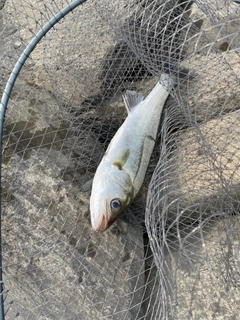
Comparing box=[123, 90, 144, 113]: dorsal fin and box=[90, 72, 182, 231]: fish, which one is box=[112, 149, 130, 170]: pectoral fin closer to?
box=[90, 72, 182, 231]: fish

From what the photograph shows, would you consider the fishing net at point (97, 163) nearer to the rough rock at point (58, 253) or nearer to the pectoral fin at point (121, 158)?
the rough rock at point (58, 253)

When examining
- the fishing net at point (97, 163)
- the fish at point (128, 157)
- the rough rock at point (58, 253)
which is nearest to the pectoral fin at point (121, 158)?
the fish at point (128, 157)

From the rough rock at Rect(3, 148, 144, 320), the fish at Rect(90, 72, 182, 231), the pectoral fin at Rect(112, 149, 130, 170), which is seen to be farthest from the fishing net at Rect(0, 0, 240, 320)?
the pectoral fin at Rect(112, 149, 130, 170)

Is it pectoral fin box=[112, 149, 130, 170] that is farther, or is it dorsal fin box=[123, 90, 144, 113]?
dorsal fin box=[123, 90, 144, 113]

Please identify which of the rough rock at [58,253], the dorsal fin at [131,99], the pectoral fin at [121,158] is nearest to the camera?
the rough rock at [58,253]

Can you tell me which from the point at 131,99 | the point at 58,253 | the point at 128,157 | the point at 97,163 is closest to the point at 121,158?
the point at 128,157

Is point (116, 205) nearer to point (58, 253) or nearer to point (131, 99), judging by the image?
point (58, 253)
